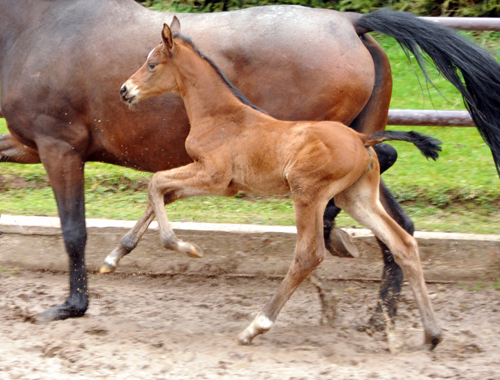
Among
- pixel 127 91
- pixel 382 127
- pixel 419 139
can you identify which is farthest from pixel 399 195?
pixel 127 91

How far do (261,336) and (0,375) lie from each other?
144 cm

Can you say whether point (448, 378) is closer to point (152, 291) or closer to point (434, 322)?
point (434, 322)

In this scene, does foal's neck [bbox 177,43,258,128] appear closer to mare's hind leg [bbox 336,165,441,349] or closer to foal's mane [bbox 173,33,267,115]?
foal's mane [bbox 173,33,267,115]

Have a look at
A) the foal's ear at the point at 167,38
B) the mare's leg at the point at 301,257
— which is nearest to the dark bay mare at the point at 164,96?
the foal's ear at the point at 167,38

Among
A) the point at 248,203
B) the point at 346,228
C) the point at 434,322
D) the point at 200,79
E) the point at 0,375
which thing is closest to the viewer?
the point at 0,375

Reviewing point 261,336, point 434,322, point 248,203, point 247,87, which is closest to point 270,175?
point 247,87

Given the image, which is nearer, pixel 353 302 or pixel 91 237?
pixel 353 302

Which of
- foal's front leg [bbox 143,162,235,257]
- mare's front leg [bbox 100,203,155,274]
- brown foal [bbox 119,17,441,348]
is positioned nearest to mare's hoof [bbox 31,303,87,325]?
mare's front leg [bbox 100,203,155,274]

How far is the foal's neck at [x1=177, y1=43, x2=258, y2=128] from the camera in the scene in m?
3.70

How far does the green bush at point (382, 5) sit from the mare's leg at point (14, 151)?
425cm

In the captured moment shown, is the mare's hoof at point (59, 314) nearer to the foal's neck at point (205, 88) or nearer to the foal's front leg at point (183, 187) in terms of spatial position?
the foal's front leg at point (183, 187)

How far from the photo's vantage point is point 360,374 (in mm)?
3143

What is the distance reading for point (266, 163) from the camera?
3498 millimetres

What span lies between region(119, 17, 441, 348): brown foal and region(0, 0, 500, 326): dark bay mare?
0.22 m
